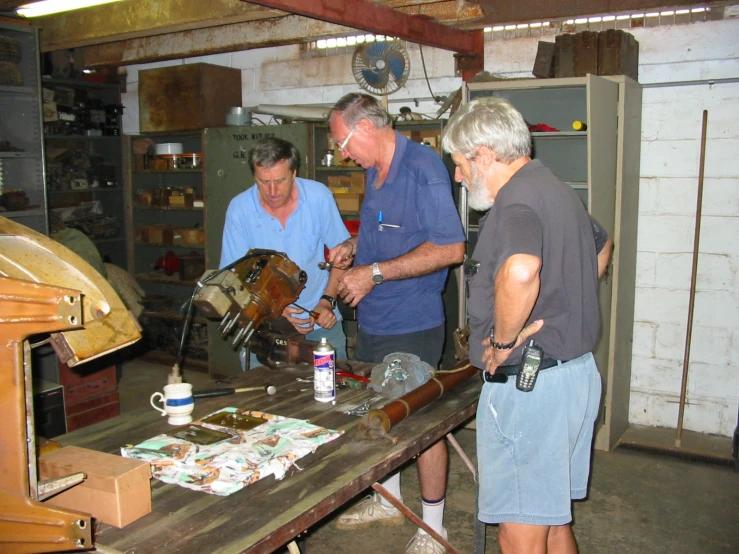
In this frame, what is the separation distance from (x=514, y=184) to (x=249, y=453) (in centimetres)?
90

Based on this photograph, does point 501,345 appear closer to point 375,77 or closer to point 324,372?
point 324,372

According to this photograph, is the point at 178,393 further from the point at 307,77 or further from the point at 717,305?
the point at 307,77

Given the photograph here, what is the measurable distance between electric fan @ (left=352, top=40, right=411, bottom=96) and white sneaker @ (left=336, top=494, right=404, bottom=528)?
2.29m

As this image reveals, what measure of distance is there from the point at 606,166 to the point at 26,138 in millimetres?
3394

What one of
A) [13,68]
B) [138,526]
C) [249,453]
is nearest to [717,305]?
[249,453]

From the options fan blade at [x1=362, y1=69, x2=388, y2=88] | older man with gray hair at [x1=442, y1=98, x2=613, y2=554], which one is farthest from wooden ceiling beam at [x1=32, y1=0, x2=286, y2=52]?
older man with gray hair at [x1=442, y1=98, x2=613, y2=554]

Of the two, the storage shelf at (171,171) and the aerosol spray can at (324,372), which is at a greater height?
the storage shelf at (171,171)

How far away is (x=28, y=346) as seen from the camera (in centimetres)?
111

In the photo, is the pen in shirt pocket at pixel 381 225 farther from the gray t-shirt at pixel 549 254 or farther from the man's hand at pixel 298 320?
the gray t-shirt at pixel 549 254

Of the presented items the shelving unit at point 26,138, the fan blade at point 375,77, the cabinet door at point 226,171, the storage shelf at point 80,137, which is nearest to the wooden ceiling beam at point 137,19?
the shelving unit at point 26,138

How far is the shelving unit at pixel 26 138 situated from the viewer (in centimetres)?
395

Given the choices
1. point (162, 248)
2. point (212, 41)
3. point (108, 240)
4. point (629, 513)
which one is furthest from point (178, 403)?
point (108, 240)

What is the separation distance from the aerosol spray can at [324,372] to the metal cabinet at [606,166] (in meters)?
1.74

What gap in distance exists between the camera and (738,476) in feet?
10.4
